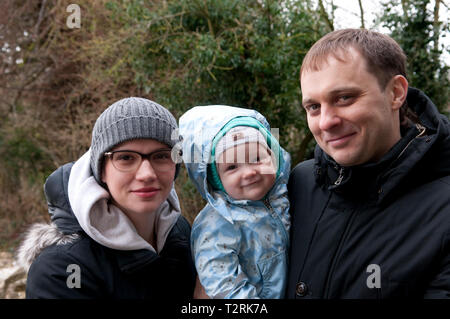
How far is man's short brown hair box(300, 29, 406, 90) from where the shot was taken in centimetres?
196

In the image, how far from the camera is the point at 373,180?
1.97 meters

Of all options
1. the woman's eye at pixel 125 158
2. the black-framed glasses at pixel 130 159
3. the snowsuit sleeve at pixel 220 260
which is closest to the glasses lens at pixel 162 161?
the black-framed glasses at pixel 130 159

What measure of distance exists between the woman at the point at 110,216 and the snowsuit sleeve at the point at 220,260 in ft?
→ 0.76

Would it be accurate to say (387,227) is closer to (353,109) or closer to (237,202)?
(353,109)

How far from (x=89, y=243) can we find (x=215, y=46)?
382cm

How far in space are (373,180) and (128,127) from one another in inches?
50.4

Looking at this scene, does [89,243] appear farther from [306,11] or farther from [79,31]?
[79,31]

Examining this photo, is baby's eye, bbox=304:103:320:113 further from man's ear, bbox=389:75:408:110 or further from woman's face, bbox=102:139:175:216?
woman's face, bbox=102:139:175:216

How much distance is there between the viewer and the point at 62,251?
7.01ft

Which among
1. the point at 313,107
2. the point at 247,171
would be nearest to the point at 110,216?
the point at 247,171

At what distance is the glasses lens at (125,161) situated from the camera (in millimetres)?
2221

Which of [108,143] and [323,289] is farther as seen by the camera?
[108,143]

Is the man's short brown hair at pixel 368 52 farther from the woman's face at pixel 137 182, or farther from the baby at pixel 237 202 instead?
the woman's face at pixel 137 182
